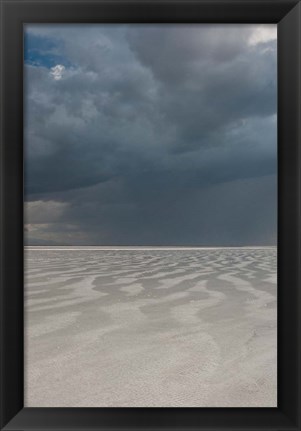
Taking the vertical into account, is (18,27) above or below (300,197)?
above

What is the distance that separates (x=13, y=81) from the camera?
125cm

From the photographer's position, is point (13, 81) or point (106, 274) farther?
point (106, 274)

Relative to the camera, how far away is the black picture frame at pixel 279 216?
1.18 meters

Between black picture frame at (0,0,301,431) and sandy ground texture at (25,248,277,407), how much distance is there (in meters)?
0.04

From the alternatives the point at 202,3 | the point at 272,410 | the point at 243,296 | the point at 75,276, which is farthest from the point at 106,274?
the point at 202,3

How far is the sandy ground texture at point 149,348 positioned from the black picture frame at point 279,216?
0.04 meters

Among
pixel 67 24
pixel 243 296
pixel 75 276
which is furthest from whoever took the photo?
pixel 75 276

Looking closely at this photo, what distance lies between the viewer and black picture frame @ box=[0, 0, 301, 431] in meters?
1.18

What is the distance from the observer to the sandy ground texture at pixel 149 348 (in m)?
1.25

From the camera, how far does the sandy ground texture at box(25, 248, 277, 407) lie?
1.25 m

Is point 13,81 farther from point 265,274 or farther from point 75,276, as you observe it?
point 265,274

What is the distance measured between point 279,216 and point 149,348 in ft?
3.19

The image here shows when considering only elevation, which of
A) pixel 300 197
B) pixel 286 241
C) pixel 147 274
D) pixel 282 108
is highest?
pixel 282 108

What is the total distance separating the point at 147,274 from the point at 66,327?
2.52 metres
